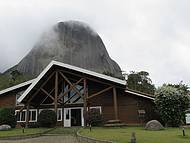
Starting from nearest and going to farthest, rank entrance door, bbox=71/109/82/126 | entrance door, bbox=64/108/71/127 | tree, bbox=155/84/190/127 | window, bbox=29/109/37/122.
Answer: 1. tree, bbox=155/84/190/127
2. entrance door, bbox=64/108/71/127
3. entrance door, bbox=71/109/82/126
4. window, bbox=29/109/37/122

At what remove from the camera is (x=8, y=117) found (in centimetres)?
2562

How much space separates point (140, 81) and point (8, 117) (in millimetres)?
39307

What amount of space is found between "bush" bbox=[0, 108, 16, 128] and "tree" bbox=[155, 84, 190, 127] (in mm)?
13762

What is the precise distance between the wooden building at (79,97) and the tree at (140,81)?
1101 inches

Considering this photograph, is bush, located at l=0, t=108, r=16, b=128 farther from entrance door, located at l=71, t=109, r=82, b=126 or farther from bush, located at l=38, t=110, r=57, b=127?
entrance door, located at l=71, t=109, r=82, b=126

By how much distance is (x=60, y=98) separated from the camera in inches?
1043

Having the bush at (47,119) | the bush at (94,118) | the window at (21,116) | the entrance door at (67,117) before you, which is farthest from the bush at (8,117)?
the bush at (94,118)

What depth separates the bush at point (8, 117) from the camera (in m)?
25.3

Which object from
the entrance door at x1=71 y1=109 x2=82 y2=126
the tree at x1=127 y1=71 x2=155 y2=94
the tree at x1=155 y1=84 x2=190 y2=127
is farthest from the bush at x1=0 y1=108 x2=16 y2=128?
the tree at x1=127 y1=71 x2=155 y2=94

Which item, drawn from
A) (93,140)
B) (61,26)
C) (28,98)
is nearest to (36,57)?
(61,26)

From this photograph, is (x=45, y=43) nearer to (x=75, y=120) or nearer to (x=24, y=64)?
(x=24, y=64)

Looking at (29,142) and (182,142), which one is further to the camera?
(29,142)

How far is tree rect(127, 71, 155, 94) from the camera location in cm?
5605

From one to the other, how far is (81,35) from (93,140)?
101814 mm
